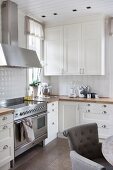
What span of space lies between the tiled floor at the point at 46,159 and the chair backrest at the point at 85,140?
971mm

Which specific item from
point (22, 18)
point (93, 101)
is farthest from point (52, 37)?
point (93, 101)

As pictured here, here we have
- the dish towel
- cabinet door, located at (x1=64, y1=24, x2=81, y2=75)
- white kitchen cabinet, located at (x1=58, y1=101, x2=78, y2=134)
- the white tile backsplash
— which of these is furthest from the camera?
cabinet door, located at (x1=64, y1=24, x2=81, y2=75)

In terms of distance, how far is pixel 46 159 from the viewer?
318 centimetres

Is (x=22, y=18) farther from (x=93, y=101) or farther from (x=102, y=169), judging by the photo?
(x=102, y=169)

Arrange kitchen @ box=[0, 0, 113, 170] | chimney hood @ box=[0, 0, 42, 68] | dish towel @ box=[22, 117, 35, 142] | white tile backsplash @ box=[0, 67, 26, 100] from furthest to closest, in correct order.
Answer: kitchen @ box=[0, 0, 113, 170] < white tile backsplash @ box=[0, 67, 26, 100] < chimney hood @ box=[0, 0, 42, 68] < dish towel @ box=[22, 117, 35, 142]

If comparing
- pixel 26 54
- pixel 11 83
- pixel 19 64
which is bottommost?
pixel 11 83

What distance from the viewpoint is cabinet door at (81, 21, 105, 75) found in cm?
407

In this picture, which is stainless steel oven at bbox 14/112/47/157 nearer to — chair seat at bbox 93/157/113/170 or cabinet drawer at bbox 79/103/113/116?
cabinet drawer at bbox 79/103/113/116

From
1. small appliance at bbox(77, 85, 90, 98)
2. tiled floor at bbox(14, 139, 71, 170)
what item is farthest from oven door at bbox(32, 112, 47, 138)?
small appliance at bbox(77, 85, 90, 98)

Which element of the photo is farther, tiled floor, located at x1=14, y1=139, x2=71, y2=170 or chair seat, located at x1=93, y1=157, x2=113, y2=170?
tiled floor, located at x1=14, y1=139, x2=71, y2=170

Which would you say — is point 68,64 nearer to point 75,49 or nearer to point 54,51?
point 75,49

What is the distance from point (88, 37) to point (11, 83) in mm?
1911

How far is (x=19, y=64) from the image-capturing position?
334 cm

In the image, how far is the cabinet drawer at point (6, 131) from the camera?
262 centimetres
